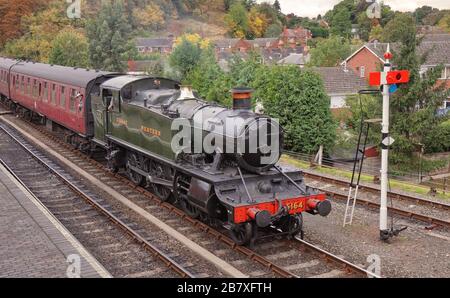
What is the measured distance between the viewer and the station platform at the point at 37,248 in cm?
796

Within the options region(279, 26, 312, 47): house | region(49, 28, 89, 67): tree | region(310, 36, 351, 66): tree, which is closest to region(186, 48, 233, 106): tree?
region(49, 28, 89, 67): tree

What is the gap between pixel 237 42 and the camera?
9644 cm

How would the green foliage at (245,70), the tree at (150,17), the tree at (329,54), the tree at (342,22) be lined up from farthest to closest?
the tree at (150,17)
the tree at (342,22)
the tree at (329,54)
the green foliage at (245,70)

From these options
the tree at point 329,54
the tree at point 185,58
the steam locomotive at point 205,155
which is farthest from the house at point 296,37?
the steam locomotive at point 205,155

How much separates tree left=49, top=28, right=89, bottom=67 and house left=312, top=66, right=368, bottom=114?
22.6 m

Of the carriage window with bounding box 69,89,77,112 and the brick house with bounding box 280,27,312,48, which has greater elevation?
the brick house with bounding box 280,27,312,48

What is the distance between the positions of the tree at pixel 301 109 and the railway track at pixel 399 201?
7.31 m

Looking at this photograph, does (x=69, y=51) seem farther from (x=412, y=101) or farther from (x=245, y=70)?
(x=412, y=101)

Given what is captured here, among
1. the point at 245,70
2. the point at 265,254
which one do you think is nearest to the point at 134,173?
the point at 265,254

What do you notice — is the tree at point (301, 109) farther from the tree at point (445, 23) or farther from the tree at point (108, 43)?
the tree at point (445, 23)

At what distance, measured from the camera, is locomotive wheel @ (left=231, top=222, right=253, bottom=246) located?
32.1ft

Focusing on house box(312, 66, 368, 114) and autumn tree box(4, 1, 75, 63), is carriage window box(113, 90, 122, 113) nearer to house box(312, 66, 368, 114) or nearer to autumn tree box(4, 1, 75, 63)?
house box(312, 66, 368, 114)
